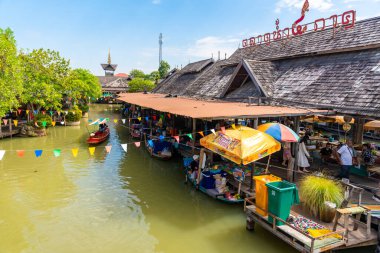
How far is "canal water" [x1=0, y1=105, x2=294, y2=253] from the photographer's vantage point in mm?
8477

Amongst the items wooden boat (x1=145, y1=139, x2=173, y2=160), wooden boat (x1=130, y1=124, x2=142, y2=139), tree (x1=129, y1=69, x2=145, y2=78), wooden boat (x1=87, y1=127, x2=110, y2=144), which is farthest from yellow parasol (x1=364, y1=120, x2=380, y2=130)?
tree (x1=129, y1=69, x2=145, y2=78)

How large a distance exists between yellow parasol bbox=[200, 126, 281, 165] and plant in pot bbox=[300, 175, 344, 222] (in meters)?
1.77

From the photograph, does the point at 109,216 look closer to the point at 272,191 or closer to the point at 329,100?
the point at 272,191

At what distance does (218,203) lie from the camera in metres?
11.1

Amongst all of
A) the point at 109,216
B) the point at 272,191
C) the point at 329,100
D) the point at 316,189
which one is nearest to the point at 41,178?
the point at 109,216

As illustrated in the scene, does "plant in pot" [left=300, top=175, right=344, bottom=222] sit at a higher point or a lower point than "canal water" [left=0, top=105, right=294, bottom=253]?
higher

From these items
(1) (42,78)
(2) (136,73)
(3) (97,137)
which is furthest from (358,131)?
(2) (136,73)

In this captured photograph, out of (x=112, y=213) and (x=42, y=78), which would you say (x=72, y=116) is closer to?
(x=42, y=78)

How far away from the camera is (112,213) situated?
10523 mm

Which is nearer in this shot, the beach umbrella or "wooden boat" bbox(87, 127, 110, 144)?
the beach umbrella

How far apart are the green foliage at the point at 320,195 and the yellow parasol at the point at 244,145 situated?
5.76 ft

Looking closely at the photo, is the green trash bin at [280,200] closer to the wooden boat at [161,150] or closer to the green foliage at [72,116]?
the wooden boat at [161,150]

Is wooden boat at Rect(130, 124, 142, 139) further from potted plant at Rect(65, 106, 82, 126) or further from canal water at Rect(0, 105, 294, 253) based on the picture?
potted plant at Rect(65, 106, 82, 126)

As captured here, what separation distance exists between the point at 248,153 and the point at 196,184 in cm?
410
